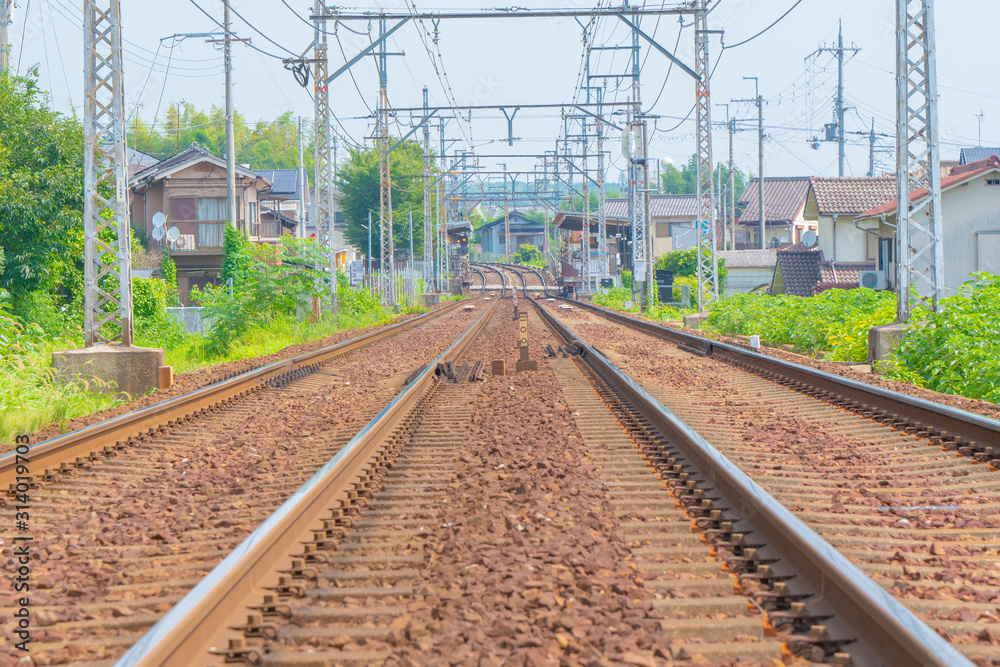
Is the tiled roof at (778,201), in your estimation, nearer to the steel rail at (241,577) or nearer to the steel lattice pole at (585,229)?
the steel lattice pole at (585,229)

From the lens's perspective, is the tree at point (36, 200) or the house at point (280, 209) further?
the house at point (280, 209)

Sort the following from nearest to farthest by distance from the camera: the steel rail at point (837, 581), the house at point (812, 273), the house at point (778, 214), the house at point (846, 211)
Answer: the steel rail at point (837, 581), the house at point (812, 273), the house at point (846, 211), the house at point (778, 214)

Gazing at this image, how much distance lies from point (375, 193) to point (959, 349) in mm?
60310

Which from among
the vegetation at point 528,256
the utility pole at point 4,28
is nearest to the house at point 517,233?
the vegetation at point 528,256

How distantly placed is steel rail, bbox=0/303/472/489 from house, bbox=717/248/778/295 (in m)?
31.1

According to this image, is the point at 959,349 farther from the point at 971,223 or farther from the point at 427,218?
the point at 427,218

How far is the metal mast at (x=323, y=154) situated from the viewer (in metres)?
24.7

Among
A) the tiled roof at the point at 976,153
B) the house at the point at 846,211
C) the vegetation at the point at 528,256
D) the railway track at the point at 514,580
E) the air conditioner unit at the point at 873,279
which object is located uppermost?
the tiled roof at the point at 976,153

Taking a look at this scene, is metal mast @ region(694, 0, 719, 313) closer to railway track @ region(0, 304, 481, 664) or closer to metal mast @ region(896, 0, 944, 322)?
metal mast @ region(896, 0, 944, 322)

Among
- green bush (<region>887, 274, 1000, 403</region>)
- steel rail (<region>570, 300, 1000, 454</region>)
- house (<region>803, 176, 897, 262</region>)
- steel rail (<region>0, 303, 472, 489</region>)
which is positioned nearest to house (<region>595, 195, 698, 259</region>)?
house (<region>803, 176, 897, 262</region>)

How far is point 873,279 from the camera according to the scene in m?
30.3

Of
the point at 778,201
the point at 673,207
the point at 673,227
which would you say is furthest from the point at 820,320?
the point at 673,207

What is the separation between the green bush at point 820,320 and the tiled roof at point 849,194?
11626 mm

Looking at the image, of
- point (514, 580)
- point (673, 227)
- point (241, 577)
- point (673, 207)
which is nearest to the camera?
point (241, 577)
